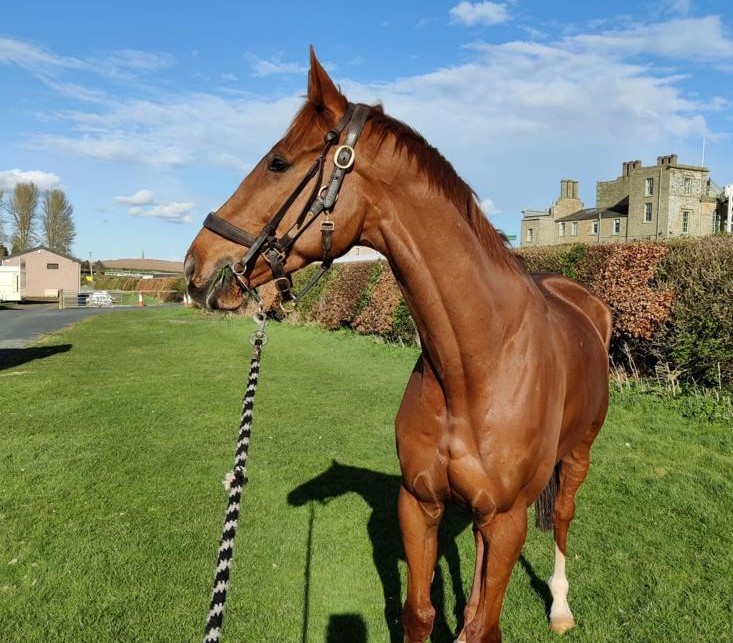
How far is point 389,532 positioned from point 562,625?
1659mm

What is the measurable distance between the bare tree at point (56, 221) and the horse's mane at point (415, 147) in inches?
3256

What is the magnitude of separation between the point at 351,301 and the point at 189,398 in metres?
10.1

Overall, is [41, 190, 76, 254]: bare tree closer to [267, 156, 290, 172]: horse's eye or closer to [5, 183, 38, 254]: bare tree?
[5, 183, 38, 254]: bare tree

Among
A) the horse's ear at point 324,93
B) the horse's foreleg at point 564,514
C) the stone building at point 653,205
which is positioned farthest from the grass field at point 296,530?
the stone building at point 653,205

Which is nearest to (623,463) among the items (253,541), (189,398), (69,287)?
(253,541)

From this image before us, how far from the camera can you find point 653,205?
53.8 m

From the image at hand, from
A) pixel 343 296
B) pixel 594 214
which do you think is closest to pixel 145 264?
pixel 594 214

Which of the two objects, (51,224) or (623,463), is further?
(51,224)

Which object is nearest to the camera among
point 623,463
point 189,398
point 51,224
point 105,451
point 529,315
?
point 529,315

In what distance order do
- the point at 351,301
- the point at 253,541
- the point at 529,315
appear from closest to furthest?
the point at 529,315
the point at 253,541
the point at 351,301

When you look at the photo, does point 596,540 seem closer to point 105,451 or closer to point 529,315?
point 529,315

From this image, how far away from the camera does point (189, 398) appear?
32.4ft

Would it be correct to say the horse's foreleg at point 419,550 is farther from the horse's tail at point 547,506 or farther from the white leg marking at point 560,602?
the horse's tail at point 547,506

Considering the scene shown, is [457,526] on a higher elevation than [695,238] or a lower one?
lower
